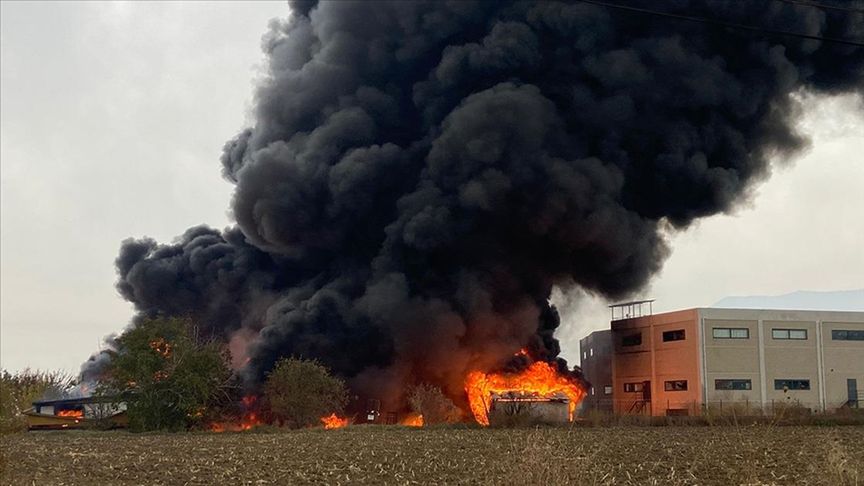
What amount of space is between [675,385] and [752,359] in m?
5.51

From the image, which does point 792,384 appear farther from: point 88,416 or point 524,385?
point 88,416

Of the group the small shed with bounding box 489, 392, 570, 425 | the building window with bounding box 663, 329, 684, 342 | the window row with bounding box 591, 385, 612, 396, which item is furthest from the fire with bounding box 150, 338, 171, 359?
the window row with bounding box 591, 385, 612, 396

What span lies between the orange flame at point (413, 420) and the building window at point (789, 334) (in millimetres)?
26097

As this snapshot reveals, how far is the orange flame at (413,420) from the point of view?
59.1 metres

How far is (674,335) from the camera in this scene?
68.6 meters

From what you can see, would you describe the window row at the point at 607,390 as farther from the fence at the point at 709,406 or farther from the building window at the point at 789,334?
the building window at the point at 789,334

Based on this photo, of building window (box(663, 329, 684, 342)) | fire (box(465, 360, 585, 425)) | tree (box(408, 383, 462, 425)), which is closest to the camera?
tree (box(408, 383, 462, 425))

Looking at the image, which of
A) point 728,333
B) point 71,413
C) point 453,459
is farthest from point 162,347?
point 728,333

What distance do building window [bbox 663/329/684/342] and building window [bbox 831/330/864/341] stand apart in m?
10.8

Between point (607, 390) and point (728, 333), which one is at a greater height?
point (728, 333)

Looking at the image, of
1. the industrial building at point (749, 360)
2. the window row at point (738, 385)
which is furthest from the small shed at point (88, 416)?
the window row at point (738, 385)

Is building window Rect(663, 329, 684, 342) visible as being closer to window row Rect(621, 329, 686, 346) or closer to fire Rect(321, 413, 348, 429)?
window row Rect(621, 329, 686, 346)

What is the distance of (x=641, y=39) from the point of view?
68.5 m

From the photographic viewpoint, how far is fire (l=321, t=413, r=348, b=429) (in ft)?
185
